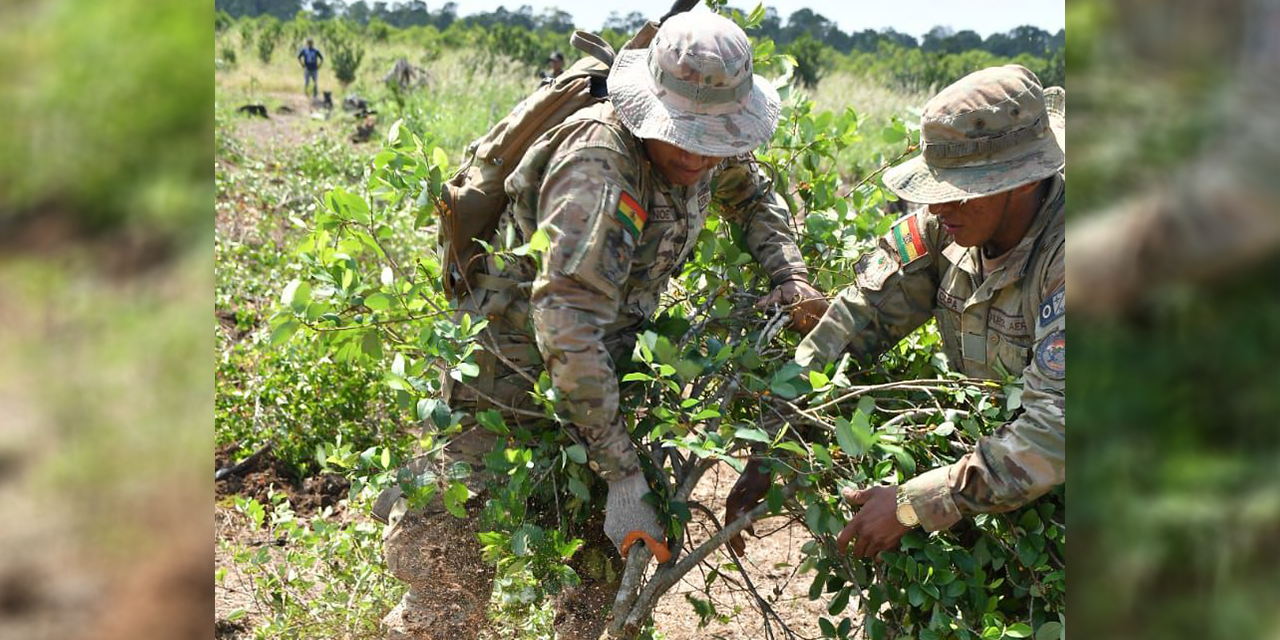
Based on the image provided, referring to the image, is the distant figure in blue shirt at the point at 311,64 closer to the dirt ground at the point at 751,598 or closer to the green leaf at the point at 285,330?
the dirt ground at the point at 751,598

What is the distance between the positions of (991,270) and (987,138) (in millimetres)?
332

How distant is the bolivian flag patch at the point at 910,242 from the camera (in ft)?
9.27

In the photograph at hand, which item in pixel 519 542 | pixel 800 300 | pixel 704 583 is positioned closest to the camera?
pixel 519 542

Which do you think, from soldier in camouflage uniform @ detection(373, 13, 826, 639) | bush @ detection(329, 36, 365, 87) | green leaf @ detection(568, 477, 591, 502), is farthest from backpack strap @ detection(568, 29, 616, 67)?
bush @ detection(329, 36, 365, 87)

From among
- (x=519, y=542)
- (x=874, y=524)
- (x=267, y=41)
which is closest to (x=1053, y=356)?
(x=874, y=524)

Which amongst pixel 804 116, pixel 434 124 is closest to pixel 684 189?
pixel 804 116

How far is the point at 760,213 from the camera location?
323 centimetres

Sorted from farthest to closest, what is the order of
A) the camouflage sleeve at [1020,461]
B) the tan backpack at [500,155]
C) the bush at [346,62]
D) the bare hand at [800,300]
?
1. the bush at [346,62]
2. the bare hand at [800,300]
3. the tan backpack at [500,155]
4. the camouflage sleeve at [1020,461]

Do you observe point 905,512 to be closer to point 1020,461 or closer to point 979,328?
point 1020,461

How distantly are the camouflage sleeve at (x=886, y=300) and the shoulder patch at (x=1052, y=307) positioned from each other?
1.66ft

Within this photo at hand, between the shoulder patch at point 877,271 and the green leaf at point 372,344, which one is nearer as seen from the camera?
the green leaf at point 372,344
